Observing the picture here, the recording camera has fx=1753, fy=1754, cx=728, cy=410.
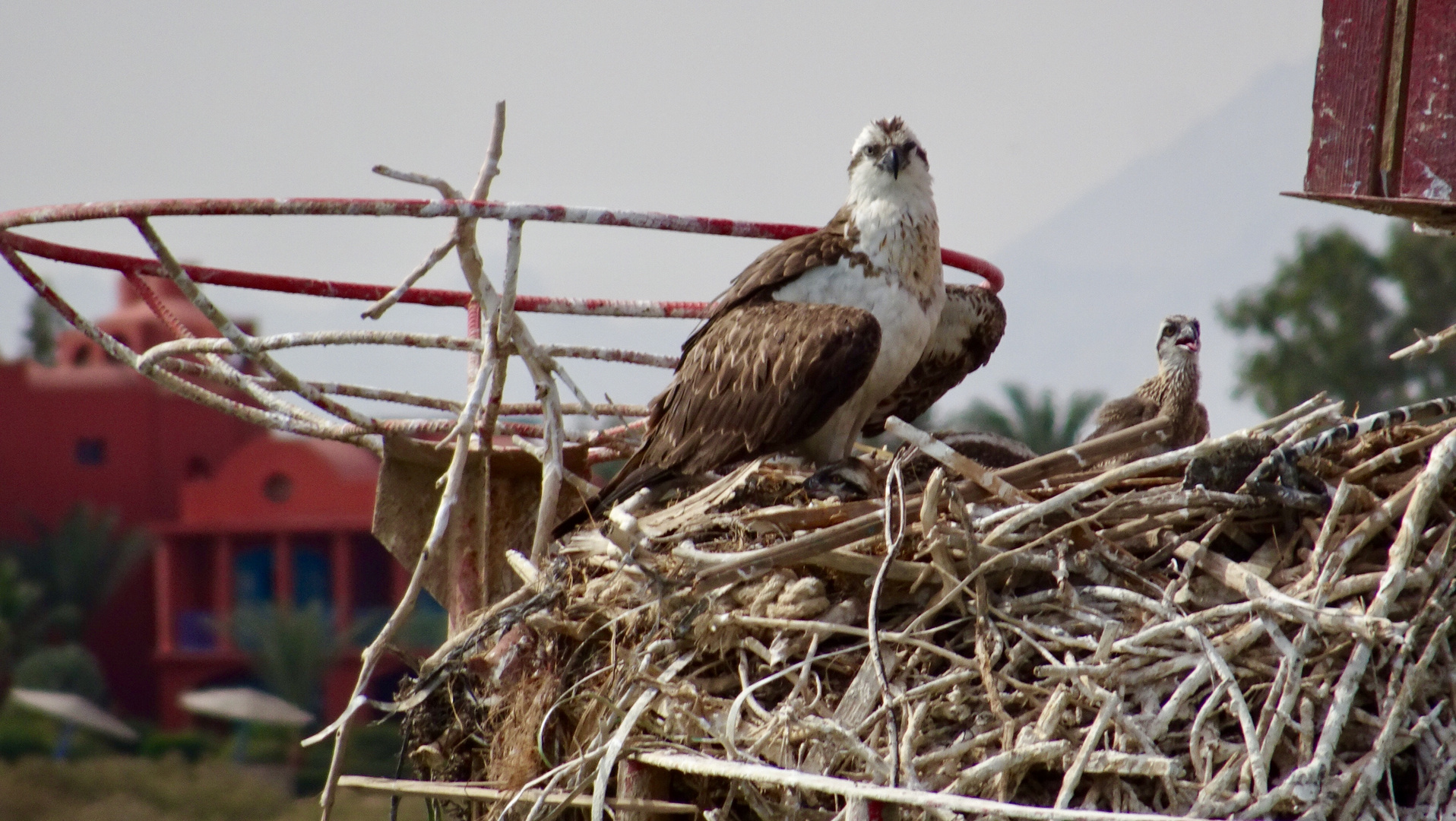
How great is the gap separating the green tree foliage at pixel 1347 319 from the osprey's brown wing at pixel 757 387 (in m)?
25.5

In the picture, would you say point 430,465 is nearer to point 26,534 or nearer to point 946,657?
point 946,657

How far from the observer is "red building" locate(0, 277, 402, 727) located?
32.7m

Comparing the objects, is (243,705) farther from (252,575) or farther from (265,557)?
(252,575)

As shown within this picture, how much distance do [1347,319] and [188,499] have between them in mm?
21508

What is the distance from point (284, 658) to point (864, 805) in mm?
29559

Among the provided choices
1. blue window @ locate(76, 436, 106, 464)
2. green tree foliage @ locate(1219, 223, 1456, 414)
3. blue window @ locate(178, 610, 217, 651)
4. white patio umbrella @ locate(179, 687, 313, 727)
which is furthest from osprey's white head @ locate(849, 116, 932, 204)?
blue window @ locate(76, 436, 106, 464)

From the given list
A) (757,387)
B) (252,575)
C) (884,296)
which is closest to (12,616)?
(252,575)

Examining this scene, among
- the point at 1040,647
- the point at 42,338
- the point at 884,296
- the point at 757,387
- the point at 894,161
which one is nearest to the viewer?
the point at 1040,647

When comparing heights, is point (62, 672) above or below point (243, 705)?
below

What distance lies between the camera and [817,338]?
5.53 meters

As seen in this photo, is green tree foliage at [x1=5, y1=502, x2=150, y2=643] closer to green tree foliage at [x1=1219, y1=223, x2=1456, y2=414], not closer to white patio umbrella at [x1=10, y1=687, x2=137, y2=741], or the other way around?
white patio umbrella at [x1=10, y1=687, x2=137, y2=741]

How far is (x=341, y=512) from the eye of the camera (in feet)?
107

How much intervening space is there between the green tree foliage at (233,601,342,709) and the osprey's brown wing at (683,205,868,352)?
90.4 feet

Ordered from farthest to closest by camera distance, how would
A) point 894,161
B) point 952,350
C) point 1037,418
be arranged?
1. point 1037,418
2. point 952,350
3. point 894,161
